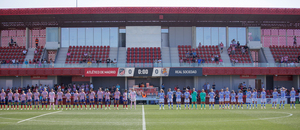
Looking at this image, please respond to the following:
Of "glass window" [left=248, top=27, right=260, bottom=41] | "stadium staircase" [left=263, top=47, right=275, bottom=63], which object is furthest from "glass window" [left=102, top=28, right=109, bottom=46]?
"stadium staircase" [left=263, top=47, right=275, bottom=63]

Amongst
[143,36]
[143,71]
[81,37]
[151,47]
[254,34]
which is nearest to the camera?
[143,71]

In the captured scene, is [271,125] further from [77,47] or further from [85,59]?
[77,47]

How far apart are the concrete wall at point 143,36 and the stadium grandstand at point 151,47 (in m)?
0.14

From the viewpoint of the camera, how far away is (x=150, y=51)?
4156 centimetres

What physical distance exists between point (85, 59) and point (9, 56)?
10723 millimetres

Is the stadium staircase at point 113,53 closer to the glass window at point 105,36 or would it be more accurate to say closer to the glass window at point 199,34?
the glass window at point 105,36

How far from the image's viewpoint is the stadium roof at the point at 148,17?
127 feet

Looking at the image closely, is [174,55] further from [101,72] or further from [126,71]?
[101,72]

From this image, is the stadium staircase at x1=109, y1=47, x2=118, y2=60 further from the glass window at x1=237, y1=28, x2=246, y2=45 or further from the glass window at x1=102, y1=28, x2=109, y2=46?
the glass window at x1=237, y1=28, x2=246, y2=45

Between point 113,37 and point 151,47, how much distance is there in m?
5.91

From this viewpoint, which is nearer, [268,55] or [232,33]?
[268,55]

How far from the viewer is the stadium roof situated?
1528 inches

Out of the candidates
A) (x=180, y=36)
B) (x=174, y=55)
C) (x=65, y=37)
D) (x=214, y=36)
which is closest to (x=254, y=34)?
(x=214, y=36)

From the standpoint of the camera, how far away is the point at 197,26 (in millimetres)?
44250
